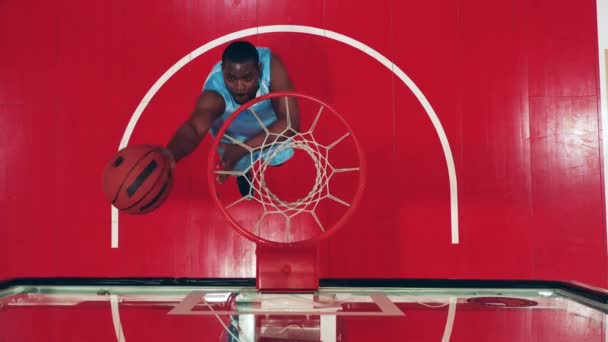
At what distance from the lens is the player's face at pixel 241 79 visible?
3452 mm

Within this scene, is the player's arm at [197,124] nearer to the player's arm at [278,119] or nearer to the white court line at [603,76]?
the player's arm at [278,119]

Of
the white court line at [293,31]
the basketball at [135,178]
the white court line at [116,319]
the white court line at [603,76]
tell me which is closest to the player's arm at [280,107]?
the white court line at [293,31]

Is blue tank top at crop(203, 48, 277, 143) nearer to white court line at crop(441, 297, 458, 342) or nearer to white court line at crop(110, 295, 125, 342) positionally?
white court line at crop(110, 295, 125, 342)

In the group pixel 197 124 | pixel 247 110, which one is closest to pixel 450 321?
pixel 247 110

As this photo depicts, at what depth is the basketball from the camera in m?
2.64

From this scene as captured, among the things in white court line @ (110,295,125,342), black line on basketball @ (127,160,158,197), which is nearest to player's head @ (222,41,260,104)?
black line on basketball @ (127,160,158,197)

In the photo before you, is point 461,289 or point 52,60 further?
point 52,60

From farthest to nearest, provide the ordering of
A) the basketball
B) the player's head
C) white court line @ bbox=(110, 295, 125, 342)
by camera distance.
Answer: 1. the player's head
2. the basketball
3. white court line @ bbox=(110, 295, 125, 342)

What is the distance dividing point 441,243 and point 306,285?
1345mm

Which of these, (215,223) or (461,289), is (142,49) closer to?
(215,223)

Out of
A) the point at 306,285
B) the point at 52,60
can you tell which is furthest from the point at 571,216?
the point at 52,60

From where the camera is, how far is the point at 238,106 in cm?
356

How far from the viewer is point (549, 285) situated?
2.74 metres

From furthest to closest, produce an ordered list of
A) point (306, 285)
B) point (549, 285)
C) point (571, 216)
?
point (571, 216) → point (549, 285) → point (306, 285)
